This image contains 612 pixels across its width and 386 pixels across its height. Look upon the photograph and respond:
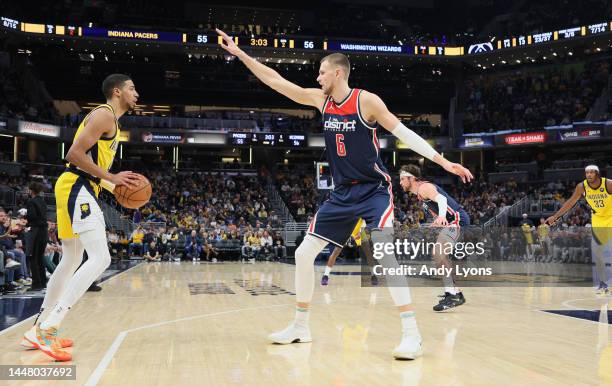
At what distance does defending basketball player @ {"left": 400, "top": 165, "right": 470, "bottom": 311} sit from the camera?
7.49m

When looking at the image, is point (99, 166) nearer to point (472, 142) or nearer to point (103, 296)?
point (103, 296)

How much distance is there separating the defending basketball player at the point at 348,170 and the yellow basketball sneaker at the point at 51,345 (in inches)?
62.2

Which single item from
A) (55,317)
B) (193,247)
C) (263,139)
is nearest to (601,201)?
(55,317)

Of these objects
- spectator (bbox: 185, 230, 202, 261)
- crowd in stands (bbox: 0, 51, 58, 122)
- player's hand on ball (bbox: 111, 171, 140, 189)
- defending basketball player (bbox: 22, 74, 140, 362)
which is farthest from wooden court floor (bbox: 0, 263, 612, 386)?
crowd in stands (bbox: 0, 51, 58, 122)

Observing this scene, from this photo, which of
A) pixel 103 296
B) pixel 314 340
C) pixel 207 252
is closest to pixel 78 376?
pixel 314 340

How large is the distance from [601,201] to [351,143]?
19.2 ft

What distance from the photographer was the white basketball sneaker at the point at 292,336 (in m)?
4.82

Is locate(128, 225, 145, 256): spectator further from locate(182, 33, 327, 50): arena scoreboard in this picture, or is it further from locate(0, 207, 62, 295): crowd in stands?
locate(182, 33, 327, 50): arena scoreboard

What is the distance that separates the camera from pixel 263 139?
35156mm

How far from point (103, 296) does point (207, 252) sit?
14.7 meters

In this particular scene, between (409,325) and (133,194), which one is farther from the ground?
(133,194)

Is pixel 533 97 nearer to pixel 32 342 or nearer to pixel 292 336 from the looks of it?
pixel 292 336

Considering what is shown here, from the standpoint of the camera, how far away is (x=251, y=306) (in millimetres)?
7691

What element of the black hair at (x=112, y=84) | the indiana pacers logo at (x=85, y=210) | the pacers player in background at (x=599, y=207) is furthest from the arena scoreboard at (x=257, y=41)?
the indiana pacers logo at (x=85, y=210)
